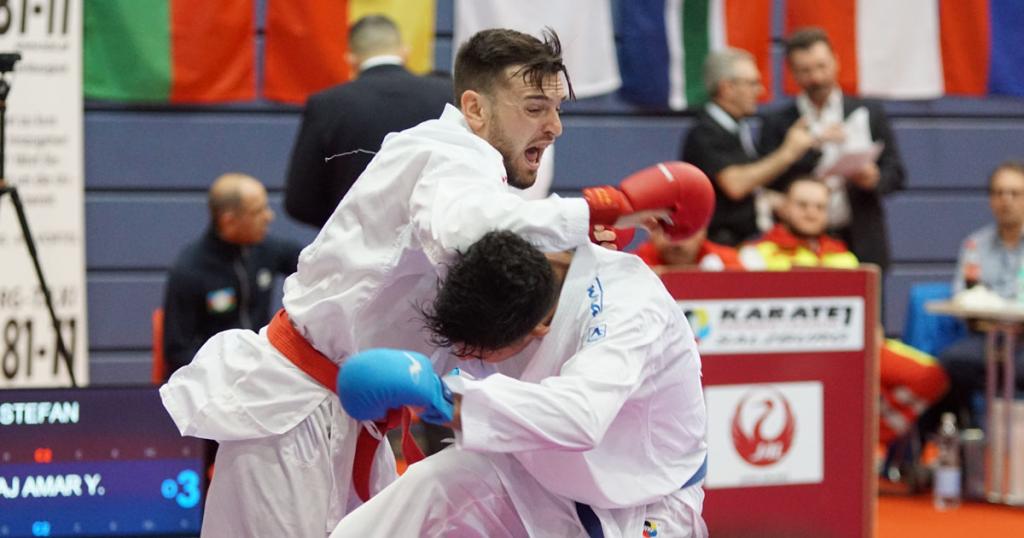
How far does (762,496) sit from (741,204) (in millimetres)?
1723

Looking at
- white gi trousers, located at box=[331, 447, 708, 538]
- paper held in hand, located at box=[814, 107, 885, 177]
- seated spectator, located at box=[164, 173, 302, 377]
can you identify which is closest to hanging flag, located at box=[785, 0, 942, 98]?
paper held in hand, located at box=[814, 107, 885, 177]

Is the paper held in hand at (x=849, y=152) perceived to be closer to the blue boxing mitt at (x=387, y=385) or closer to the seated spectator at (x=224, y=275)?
the seated spectator at (x=224, y=275)

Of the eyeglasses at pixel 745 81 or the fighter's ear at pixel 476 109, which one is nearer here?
the fighter's ear at pixel 476 109

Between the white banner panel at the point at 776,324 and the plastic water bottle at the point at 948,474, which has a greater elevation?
the white banner panel at the point at 776,324

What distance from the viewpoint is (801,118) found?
683cm

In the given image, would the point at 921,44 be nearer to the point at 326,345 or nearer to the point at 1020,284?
the point at 1020,284

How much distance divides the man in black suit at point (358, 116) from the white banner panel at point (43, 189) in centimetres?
228

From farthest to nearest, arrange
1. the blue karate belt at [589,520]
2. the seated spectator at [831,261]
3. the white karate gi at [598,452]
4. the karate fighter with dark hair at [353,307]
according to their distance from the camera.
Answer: the seated spectator at [831,261], the karate fighter with dark hair at [353,307], the blue karate belt at [589,520], the white karate gi at [598,452]

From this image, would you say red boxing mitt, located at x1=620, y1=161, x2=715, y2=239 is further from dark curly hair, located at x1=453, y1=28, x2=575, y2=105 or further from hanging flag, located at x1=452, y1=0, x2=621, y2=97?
hanging flag, located at x1=452, y1=0, x2=621, y2=97

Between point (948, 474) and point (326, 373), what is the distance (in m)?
4.11

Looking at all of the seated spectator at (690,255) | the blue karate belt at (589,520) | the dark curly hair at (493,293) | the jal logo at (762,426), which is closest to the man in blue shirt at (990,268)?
the seated spectator at (690,255)

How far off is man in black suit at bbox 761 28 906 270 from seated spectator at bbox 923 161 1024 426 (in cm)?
41

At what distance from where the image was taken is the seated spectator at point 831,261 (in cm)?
650

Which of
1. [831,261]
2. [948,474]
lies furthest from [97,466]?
[948,474]
